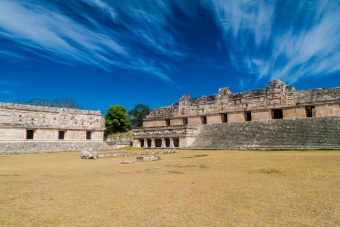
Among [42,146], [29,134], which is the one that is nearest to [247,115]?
[42,146]

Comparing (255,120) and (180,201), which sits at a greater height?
(255,120)

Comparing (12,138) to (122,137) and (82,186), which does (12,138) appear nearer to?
(122,137)

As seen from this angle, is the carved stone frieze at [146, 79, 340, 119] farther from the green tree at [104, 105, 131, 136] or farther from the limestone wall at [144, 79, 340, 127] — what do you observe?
the green tree at [104, 105, 131, 136]

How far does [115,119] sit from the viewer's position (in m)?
39.5

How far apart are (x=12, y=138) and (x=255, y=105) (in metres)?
24.6

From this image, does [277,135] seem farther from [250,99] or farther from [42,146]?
[42,146]

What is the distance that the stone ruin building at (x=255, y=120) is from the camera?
1622 centimetres

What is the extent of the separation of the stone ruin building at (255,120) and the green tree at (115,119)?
1213 centimetres

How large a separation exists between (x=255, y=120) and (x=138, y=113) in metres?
32.1

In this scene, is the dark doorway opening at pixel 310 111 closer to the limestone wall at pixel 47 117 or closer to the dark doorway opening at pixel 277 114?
the dark doorway opening at pixel 277 114

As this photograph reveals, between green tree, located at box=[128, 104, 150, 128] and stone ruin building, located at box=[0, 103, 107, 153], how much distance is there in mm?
20362

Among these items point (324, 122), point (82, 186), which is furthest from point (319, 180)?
point (324, 122)

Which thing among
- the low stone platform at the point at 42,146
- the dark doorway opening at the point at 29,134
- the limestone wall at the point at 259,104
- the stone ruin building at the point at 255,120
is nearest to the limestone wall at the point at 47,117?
the dark doorway opening at the point at 29,134

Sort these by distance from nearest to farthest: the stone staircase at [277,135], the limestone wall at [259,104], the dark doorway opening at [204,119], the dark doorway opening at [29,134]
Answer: the stone staircase at [277,135] < the limestone wall at [259,104] < the dark doorway opening at [29,134] < the dark doorway opening at [204,119]
